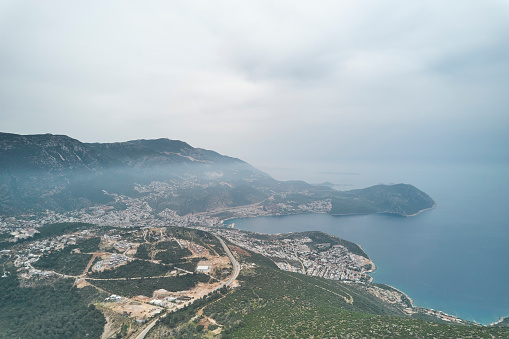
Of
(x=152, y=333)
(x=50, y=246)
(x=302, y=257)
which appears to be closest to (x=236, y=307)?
(x=152, y=333)

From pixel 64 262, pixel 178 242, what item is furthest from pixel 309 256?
pixel 64 262

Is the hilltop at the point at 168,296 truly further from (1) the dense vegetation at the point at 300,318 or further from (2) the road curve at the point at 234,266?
(2) the road curve at the point at 234,266

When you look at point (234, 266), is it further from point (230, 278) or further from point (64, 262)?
point (64, 262)

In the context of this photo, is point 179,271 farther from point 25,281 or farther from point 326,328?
point 326,328

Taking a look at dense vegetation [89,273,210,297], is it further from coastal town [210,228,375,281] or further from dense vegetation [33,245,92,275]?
coastal town [210,228,375,281]

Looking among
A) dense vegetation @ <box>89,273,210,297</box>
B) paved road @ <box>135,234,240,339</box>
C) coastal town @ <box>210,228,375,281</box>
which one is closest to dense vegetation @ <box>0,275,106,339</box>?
dense vegetation @ <box>89,273,210,297</box>

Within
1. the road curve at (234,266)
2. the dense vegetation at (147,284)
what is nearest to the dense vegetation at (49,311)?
the dense vegetation at (147,284)
